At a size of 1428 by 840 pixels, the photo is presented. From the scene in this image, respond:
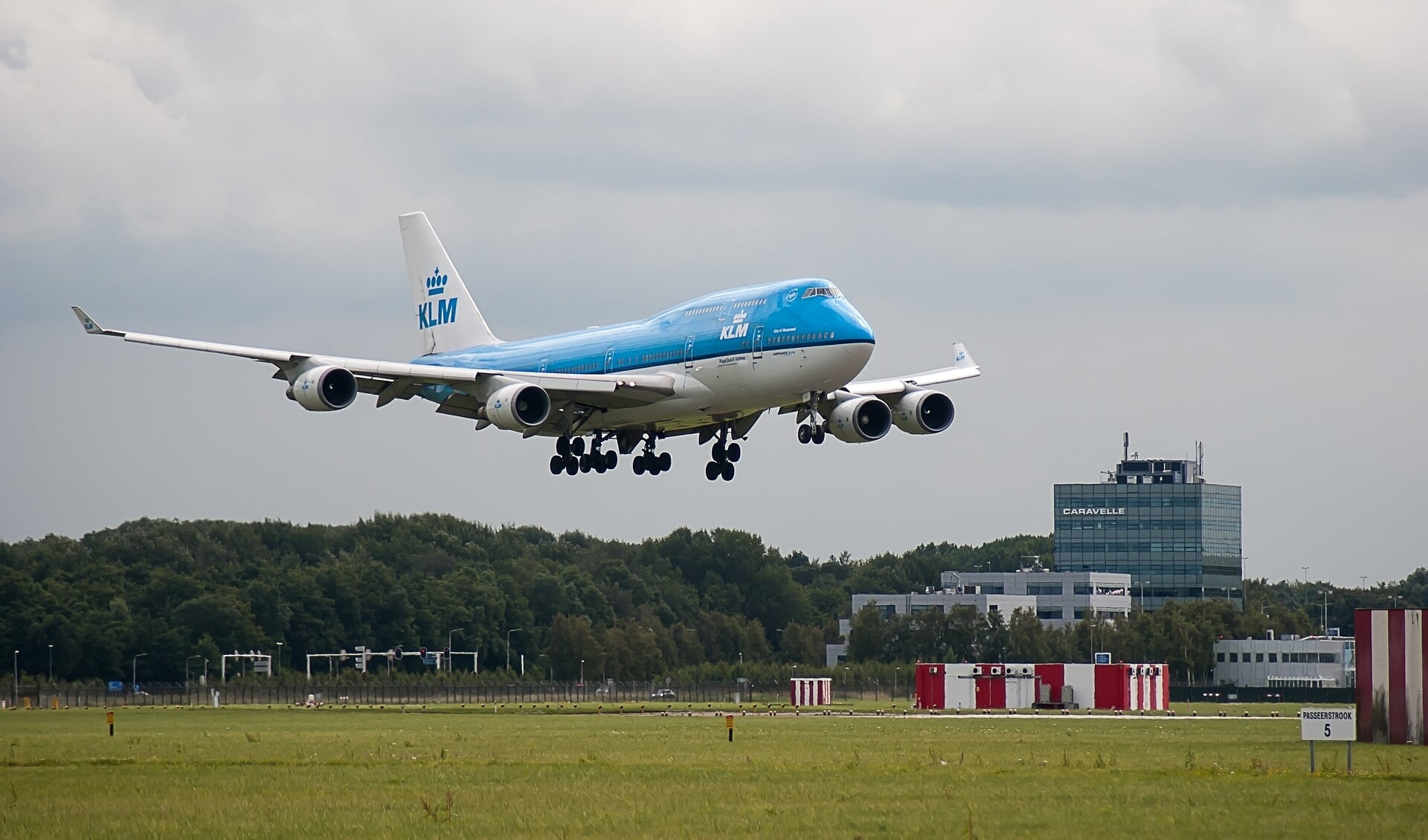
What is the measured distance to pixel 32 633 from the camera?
153 meters

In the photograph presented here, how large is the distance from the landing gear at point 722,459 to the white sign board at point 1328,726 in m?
32.4

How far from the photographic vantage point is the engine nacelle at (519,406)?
229 ft

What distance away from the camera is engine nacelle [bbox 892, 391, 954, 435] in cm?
7300

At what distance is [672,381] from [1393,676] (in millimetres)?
26668

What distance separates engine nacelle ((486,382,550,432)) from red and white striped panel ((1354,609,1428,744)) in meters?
29.6

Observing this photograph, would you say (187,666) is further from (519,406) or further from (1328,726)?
(1328,726)

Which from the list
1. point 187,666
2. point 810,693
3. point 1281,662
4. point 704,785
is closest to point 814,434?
point 704,785

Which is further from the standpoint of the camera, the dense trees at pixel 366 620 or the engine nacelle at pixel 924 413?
the dense trees at pixel 366 620

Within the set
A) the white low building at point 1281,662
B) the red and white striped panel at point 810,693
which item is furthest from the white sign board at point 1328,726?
the white low building at point 1281,662

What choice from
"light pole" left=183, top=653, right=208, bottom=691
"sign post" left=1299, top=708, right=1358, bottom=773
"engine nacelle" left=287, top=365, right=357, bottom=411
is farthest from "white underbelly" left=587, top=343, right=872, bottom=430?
"light pole" left=183, top=653, right=208, bottom=691

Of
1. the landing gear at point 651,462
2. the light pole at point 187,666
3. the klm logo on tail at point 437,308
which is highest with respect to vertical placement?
the klm logo on tail at point 437,308

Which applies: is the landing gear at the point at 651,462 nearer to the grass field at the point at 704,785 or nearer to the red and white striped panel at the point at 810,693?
the grass field at the point at 704,785

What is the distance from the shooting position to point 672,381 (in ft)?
226

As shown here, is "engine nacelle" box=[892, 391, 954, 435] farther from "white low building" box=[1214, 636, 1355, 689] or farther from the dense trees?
"white low building" box=[1214, 636, 1355, 689]
